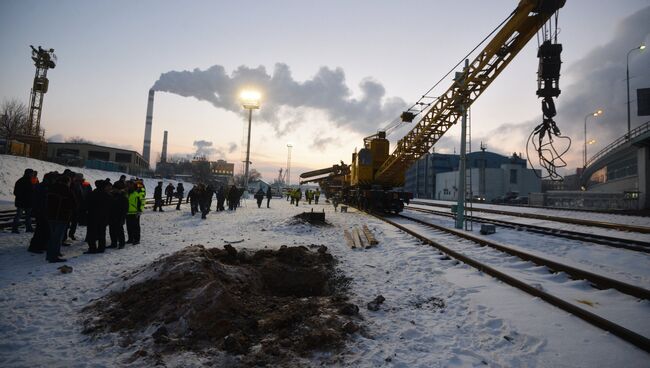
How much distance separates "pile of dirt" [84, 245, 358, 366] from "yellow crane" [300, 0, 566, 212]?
8994mm

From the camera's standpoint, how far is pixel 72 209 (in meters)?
6.52

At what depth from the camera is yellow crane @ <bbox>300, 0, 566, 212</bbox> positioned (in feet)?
37.2

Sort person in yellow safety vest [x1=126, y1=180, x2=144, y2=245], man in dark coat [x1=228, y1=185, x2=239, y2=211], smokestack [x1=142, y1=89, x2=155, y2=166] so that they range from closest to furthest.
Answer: person in yellow safety vest [x1=126, y1=180, x2=144, y2=245], man in dark coat [x1=228, y1=185, x2=239, y2=211], smokestack [x1=142, y1=89, x2=155, y2=166]

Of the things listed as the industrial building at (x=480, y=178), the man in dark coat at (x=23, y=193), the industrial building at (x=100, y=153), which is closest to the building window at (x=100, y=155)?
the industrial building at (x=100, y=153)

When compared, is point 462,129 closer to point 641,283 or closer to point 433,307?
point 641,283

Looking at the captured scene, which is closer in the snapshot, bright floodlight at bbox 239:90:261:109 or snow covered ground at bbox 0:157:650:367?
snow covered ground at bbox 0:157:650:367

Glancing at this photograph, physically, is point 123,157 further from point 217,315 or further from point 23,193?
point 217,315

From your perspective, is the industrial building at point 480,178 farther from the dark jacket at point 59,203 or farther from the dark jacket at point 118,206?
the dark jacket at point 59,203

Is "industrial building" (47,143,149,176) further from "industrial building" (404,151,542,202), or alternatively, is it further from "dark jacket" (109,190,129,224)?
"industrial building" (404,151,542,202)

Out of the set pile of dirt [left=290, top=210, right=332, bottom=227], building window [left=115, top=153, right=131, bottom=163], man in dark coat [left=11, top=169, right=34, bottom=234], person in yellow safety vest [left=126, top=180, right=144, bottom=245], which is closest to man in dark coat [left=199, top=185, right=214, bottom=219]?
pile of dirt [left=290, top=210, right=332, bottom=227]

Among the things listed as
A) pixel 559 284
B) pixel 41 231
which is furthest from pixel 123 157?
pixel 559 284

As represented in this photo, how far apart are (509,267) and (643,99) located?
40.9m

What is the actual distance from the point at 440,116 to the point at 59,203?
16207 mm

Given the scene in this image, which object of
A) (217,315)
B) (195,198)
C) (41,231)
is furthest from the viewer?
(195,198)
